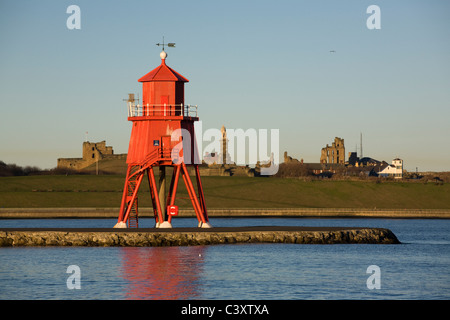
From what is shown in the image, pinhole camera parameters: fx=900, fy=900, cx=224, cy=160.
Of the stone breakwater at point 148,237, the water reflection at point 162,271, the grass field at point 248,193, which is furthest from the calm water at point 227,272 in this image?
the grass field at point 248,193

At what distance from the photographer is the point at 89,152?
192625 millimetres

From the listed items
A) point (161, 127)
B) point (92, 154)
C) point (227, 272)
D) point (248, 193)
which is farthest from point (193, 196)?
point (92, 154)

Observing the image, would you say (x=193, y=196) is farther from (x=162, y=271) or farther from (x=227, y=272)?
(x=162, y=271)

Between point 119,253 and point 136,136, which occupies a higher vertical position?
point 136,136

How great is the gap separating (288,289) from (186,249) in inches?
607

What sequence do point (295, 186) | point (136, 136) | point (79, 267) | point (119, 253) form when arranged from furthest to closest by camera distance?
point (295, 186), point (136, 136), point (119, 253), point (79, 267)

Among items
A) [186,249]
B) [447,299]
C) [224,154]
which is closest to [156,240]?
[186,249]

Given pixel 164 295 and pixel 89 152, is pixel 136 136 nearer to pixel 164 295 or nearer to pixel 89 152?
pixel 164 295

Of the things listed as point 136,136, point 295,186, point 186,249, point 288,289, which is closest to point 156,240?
point 186,249

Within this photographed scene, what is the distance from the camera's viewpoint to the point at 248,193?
138 meters

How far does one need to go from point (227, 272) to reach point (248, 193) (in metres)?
93.0

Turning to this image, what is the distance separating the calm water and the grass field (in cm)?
6700

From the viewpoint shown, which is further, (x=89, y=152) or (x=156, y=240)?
(x=89, y=152)
